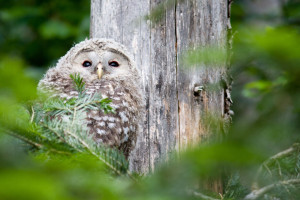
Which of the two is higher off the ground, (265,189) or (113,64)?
(113,64)

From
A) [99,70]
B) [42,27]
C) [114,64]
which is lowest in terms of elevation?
[99,70]

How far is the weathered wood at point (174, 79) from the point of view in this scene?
341cm

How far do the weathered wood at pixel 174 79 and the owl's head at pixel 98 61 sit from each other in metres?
0.25

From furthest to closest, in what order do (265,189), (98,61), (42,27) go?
(42,27) → (98,61) → (265,189)

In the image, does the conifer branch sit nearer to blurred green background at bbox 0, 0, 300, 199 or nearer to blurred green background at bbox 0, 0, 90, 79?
blurred green background at bbox 0, 0, 300, 199

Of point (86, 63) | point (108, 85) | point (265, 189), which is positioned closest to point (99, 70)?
point (86, 63)

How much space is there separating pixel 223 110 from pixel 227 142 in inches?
103

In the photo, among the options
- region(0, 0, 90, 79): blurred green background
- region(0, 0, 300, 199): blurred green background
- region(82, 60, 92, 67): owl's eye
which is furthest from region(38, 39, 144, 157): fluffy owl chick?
region(0, 0, 90, 79): blurred green background

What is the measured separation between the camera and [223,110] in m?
3.55

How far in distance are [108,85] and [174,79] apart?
1.65 ft

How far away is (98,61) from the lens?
3945 millimetres

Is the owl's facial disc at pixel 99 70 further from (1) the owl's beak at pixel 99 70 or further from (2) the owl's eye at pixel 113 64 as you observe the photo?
(2) the owl's eye at pixel 113 64

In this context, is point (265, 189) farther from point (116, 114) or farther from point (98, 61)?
point (98, 61)

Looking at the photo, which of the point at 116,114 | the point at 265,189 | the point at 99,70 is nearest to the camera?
the point at 265,189
